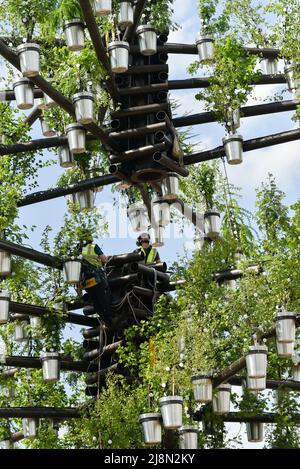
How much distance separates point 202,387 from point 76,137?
378cm

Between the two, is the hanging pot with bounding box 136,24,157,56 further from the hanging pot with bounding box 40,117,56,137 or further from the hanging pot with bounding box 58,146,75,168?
the hanging pot with bounding box 40,117,56,137

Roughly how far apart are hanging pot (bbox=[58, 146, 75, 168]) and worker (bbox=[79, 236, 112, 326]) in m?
1.12

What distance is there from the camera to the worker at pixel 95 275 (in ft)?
69.9

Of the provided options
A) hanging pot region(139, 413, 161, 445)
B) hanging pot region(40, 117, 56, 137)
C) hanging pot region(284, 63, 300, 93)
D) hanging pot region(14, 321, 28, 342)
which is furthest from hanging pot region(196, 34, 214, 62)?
hanging pot region(139, 413, 161, 445)

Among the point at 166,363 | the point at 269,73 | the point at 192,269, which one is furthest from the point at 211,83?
the point at 166,363

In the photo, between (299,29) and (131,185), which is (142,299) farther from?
(299,29)

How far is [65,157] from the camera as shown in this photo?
69.9 ft

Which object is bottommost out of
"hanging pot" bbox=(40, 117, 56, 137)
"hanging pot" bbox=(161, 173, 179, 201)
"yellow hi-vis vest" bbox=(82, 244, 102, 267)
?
"yellow hi-vis vest" bbox=(82, 244, 102, 267)

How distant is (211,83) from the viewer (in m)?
20.9

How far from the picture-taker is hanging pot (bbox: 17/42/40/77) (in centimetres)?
1894

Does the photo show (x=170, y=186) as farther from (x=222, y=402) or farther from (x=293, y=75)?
(x=222, y=402)

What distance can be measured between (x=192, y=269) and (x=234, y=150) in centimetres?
174

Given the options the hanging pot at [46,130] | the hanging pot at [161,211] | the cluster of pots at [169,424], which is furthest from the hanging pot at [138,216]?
the cluster of pots at [169,424]

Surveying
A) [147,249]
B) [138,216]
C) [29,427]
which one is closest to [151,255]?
[147,249]
